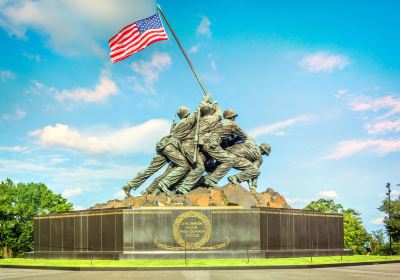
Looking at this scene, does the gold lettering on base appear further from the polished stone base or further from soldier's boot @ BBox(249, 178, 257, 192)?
soldier's boot @ BBox(249, 178, 257, 192)

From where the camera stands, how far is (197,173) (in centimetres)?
2692

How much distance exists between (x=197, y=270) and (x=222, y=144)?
10.4 meters

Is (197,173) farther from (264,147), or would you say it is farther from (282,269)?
(282,269)

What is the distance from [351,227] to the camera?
5294 centimetres

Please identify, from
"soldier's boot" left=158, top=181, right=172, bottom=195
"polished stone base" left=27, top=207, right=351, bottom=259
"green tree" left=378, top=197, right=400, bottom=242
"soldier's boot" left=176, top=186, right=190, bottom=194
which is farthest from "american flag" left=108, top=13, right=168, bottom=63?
"green tree" left=378, top=197, right=400, bottom=242

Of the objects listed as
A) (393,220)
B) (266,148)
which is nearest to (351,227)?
(393,220)

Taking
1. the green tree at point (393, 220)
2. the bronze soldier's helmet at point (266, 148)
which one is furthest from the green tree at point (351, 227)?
the bronze soldier's helmet at point (266, 148)

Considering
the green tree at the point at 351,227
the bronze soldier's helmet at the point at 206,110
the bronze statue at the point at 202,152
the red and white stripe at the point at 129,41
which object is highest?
the red and white stripe at the point at 129,41

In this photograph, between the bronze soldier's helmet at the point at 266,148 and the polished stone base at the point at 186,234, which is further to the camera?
the bronze soldier's helmet at the point at 266,148

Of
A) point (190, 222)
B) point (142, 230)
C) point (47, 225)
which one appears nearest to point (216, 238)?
point (190, 222)

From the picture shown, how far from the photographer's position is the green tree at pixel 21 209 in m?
45.9

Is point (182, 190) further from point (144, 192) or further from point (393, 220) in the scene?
point (393, 220)

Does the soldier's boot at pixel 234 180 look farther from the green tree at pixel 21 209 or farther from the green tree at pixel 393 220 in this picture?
the green tree at pixel 21 209

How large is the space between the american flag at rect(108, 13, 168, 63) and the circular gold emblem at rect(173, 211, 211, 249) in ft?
26.1
